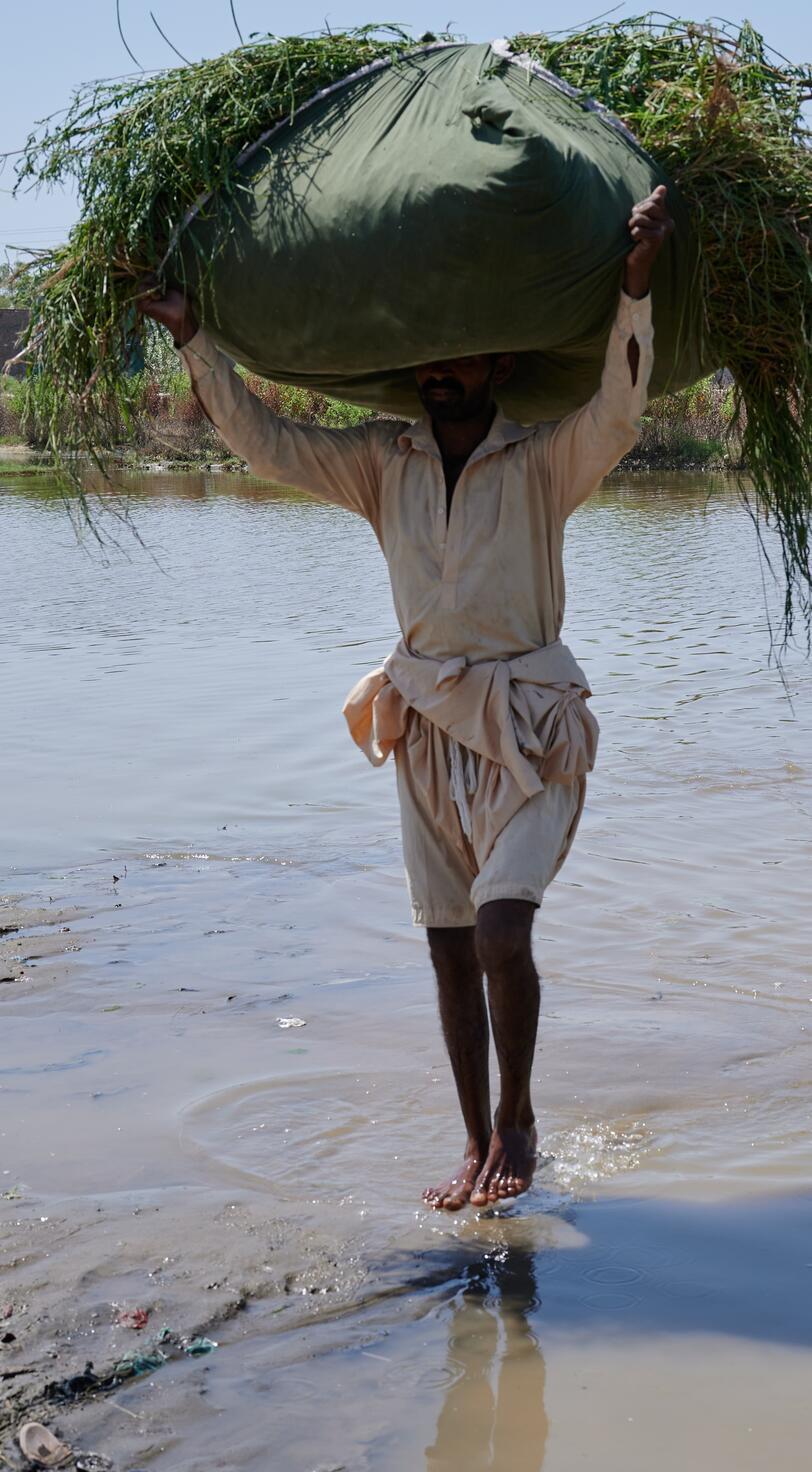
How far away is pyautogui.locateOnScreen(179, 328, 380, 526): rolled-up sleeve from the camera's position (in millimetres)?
3170

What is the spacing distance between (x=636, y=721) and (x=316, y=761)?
1.82m

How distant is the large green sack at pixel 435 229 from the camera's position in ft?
9.11

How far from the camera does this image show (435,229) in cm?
279

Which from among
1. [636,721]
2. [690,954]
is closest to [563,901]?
[690,954]

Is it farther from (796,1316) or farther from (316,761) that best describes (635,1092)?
(316,761)

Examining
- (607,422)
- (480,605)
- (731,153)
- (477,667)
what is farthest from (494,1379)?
(731,153)

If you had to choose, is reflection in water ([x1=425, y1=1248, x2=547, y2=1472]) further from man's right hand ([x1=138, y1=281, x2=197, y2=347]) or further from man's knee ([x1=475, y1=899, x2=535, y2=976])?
man's right hand ([x1=138, y1=281, x2=197, y2=347])

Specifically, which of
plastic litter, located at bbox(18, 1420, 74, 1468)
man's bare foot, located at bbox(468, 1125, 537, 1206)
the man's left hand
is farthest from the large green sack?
plastic litter, located at bbox(18, 1420, 74, 1468)

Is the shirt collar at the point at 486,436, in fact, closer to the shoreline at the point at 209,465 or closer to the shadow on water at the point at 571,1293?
the shadow on water at the point at 571,1293

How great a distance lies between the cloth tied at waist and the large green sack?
0.61 m

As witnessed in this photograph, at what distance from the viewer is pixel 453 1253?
10.2 feet

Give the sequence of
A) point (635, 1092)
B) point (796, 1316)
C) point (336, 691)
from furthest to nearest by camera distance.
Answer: point (336, 691)
point (635, 1092)
point (796, 1316)

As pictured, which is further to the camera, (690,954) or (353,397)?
(690,954)

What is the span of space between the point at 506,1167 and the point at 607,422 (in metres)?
1.44
